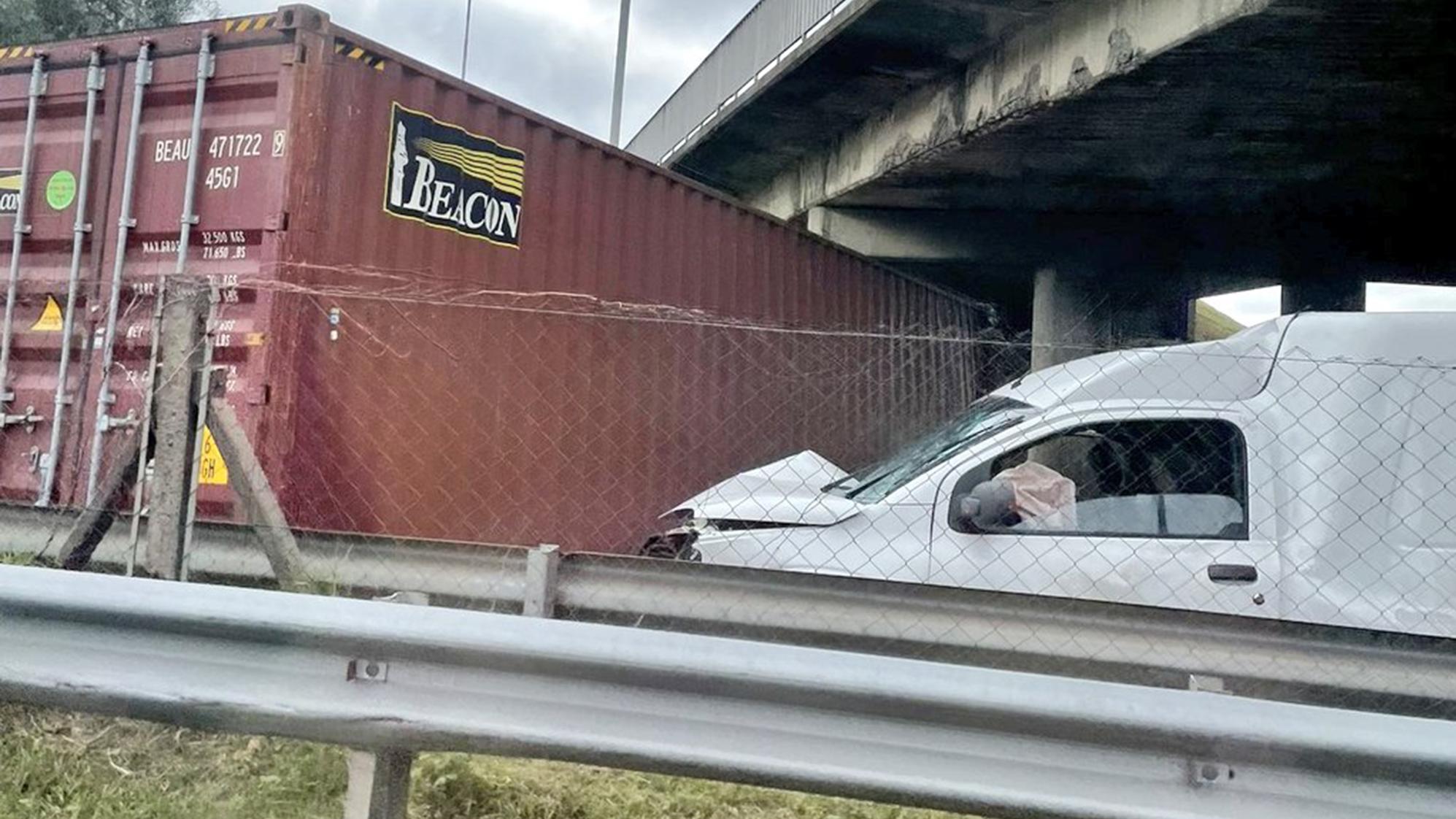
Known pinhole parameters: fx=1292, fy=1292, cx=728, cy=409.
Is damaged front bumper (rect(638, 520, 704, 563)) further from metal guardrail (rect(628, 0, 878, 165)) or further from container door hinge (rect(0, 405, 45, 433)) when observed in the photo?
metal guardrail (rect(628, 0, 878, 165))

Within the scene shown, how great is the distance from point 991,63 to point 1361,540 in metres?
8.54

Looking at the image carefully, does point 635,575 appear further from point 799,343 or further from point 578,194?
point 799,343

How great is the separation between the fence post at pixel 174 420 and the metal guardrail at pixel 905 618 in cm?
13

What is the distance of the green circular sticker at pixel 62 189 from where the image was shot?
6.59 m

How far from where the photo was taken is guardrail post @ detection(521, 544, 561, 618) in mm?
3832

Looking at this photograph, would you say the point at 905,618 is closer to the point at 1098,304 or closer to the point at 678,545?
the point at 678,545

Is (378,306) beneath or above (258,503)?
above

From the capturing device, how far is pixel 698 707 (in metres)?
2.44

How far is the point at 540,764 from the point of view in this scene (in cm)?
352

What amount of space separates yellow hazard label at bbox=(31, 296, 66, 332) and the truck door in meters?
4.46

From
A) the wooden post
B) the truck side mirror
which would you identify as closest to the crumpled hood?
the truck side mirror

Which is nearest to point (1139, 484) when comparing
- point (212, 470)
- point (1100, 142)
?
point (212, 470)

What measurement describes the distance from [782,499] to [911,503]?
2.01 feet

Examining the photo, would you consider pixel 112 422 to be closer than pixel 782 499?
No
